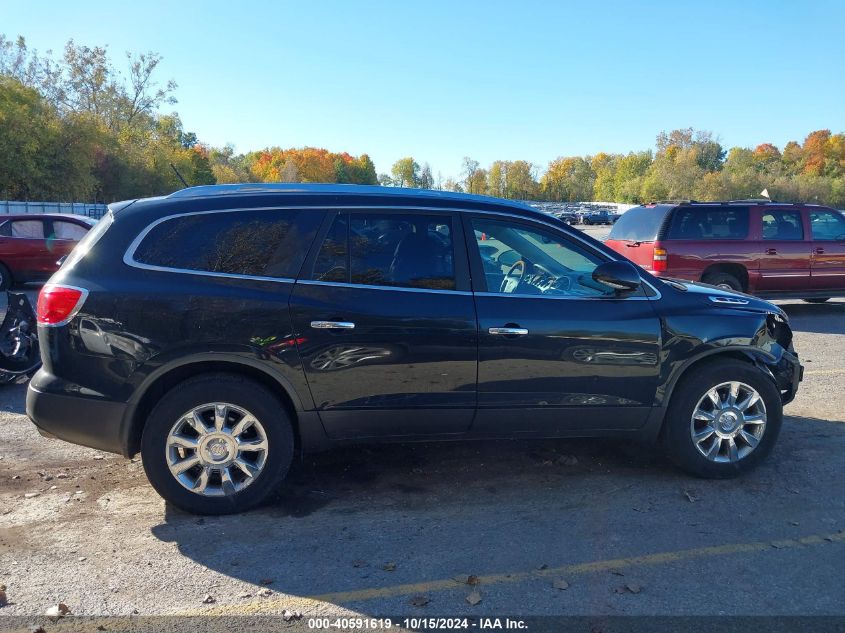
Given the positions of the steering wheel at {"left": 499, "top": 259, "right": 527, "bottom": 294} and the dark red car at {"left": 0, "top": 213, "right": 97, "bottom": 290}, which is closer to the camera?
the steering wheel at {"left": 499, "top": 259, "right": 527, "bottom": 294}

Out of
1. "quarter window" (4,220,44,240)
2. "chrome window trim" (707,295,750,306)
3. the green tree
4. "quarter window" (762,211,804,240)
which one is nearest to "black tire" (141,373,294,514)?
"chrome window trim" (707,295,750,306)

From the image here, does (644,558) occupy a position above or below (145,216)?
below

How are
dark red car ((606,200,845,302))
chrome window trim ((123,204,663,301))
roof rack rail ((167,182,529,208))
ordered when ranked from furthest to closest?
dark red car ((606,200,845,302)), roof rack rail ((167,182,529,208)), chrome window trim ((123,204,663,301))

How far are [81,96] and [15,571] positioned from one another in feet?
224

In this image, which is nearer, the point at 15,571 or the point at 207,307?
the point at 15,571

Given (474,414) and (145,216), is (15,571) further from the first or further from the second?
(474,414)

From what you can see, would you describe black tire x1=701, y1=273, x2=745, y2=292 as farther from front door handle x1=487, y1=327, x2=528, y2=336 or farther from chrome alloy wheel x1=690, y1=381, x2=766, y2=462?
front door handle x1=487, y1=327, x2=528, y2=336

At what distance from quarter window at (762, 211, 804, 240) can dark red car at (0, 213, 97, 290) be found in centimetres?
1312

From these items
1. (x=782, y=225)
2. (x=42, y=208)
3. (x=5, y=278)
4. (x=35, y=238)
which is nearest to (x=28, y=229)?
(x=35, y=238)

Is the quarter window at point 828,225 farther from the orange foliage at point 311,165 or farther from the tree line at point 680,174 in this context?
the orange foliage at point 311,165

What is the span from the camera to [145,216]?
13.4 ft

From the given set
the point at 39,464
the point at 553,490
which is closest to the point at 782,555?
the point at 553,490

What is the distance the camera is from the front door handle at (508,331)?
4.17m

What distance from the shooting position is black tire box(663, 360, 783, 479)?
14.7 ft
